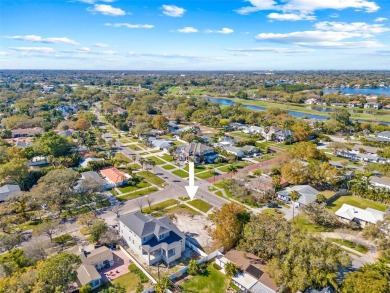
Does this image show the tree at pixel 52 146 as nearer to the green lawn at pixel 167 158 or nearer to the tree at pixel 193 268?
the green lawn at pixel 167 158

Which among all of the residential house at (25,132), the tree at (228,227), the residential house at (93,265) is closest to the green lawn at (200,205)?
the tree at (228,227)

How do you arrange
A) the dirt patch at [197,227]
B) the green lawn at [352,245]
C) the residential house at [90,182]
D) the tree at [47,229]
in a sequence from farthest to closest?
1. the residential house at [90,182]
2. the dirt patch at [197,227]
3. the green lawn at [352,245]
4. the tree at [47,229]

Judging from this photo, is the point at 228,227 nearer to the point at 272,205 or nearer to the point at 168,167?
the point at 272,205

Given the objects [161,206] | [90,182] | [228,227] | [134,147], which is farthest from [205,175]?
[134,147]

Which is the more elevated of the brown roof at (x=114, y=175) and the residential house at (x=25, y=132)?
the residential house at (x=25, y=132)

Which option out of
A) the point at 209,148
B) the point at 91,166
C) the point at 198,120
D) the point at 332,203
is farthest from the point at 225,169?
the point at 198,120

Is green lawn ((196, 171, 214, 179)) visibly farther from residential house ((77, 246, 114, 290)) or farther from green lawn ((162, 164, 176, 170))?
residential house ((77, 246, 114, 290))

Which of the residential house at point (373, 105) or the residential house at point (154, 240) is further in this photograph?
the residential house at point (373, 105)
